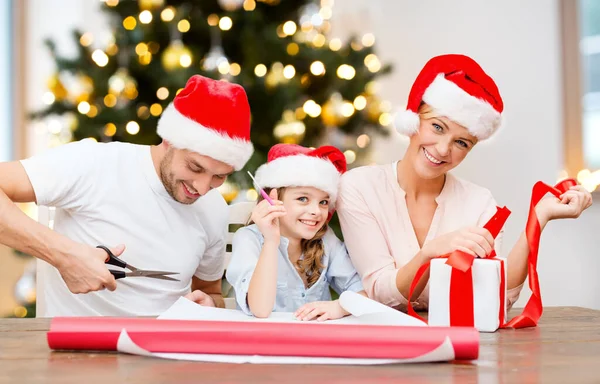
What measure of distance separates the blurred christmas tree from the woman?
989 mm

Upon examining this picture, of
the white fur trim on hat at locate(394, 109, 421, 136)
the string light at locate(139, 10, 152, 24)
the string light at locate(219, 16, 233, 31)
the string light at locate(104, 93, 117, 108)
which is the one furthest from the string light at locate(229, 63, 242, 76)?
the white fur trim on hat at locate(394, 109, 421, 136)

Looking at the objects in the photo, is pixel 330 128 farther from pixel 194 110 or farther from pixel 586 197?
pixel 586 197

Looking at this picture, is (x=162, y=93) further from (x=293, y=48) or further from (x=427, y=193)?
(x=427, y=193)

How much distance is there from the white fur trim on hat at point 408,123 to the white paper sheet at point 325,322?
0.53 m

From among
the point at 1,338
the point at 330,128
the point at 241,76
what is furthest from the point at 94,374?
the point at 330,128

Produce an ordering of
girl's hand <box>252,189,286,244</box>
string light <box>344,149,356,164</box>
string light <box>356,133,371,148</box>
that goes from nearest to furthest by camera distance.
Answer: girl's hand <box>252,189,286,244</box> < string light <box>344,149,356,164</box> < string light <box>356,133,371,148</box>

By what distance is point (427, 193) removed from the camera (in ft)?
5.30

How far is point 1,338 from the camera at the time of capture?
1.04m

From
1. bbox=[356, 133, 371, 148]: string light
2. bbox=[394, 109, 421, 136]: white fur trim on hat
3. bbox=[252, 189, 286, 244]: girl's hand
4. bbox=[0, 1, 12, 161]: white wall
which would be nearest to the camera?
bbox=[252, 189, 286, 244]: girl's hand

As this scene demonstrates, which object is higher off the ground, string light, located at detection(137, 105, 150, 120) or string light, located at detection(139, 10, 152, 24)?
string light, located at detection(139, 10, 152, 24)

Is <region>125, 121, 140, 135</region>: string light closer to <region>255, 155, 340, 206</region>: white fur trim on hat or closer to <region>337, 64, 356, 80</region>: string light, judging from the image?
<region>337, 64, 356, 80</region>: string light

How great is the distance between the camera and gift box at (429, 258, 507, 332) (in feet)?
3.67

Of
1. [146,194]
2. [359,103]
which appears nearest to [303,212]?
[146,194]

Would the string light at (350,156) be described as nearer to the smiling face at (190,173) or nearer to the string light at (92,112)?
the string light at (92,112)
